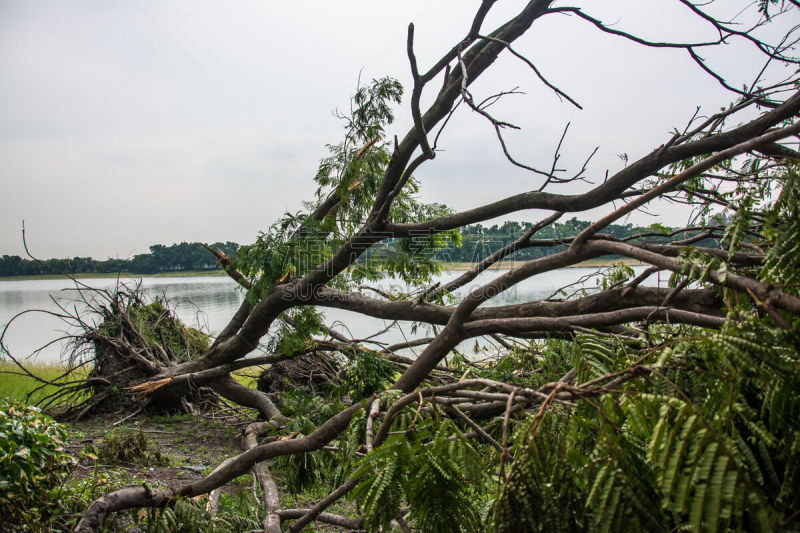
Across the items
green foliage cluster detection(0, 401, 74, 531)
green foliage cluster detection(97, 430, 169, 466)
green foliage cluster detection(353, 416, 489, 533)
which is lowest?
green foliage cluster detection(97, 430, 169, 466)

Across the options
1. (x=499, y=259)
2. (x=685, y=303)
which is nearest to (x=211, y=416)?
(x=499, y=259)

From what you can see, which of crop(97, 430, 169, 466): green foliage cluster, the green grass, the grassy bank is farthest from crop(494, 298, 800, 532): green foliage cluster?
the green grass

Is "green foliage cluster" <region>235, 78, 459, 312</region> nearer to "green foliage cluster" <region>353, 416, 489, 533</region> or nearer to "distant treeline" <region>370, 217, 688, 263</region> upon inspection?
"distant treeline" <region>370, 217, 688, 263</region>

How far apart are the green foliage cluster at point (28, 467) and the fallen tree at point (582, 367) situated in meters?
0.79

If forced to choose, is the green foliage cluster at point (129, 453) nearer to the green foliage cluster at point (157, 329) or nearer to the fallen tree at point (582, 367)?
the fallen tree at point (582, 367)

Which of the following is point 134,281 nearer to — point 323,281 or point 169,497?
point 323,281

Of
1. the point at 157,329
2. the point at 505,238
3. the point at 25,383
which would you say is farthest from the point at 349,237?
the point at 25,383

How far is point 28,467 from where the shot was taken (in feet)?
9.08

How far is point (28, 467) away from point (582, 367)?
308 cm

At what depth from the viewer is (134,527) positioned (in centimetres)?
290

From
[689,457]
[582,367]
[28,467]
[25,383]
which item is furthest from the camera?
[25,383]

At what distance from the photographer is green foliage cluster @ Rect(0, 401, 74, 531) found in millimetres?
2650

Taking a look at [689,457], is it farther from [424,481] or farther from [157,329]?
[157,329]

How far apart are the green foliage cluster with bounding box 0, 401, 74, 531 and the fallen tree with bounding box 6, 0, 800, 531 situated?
0.79 m
